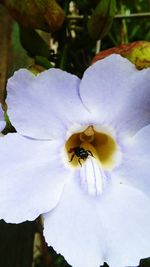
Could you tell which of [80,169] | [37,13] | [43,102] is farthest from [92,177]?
[37,13]

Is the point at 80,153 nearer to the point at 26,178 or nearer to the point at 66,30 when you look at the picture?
the point at 26,178

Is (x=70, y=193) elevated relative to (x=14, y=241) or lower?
elevated

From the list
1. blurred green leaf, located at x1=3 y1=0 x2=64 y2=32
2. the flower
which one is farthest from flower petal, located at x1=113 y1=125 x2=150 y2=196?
blurred green leaf, located at x1=3 y1=0 x2=64 y2=32

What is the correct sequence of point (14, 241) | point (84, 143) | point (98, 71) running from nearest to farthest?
point (98, 71), point (84, 143), point (14, 241)

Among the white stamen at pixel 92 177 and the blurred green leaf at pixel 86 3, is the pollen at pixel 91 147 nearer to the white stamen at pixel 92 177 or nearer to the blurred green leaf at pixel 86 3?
the white stamen at pixel 92 177

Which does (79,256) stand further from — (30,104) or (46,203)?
(30,104)

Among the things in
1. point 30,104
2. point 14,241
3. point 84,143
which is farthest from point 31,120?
point 14,241
